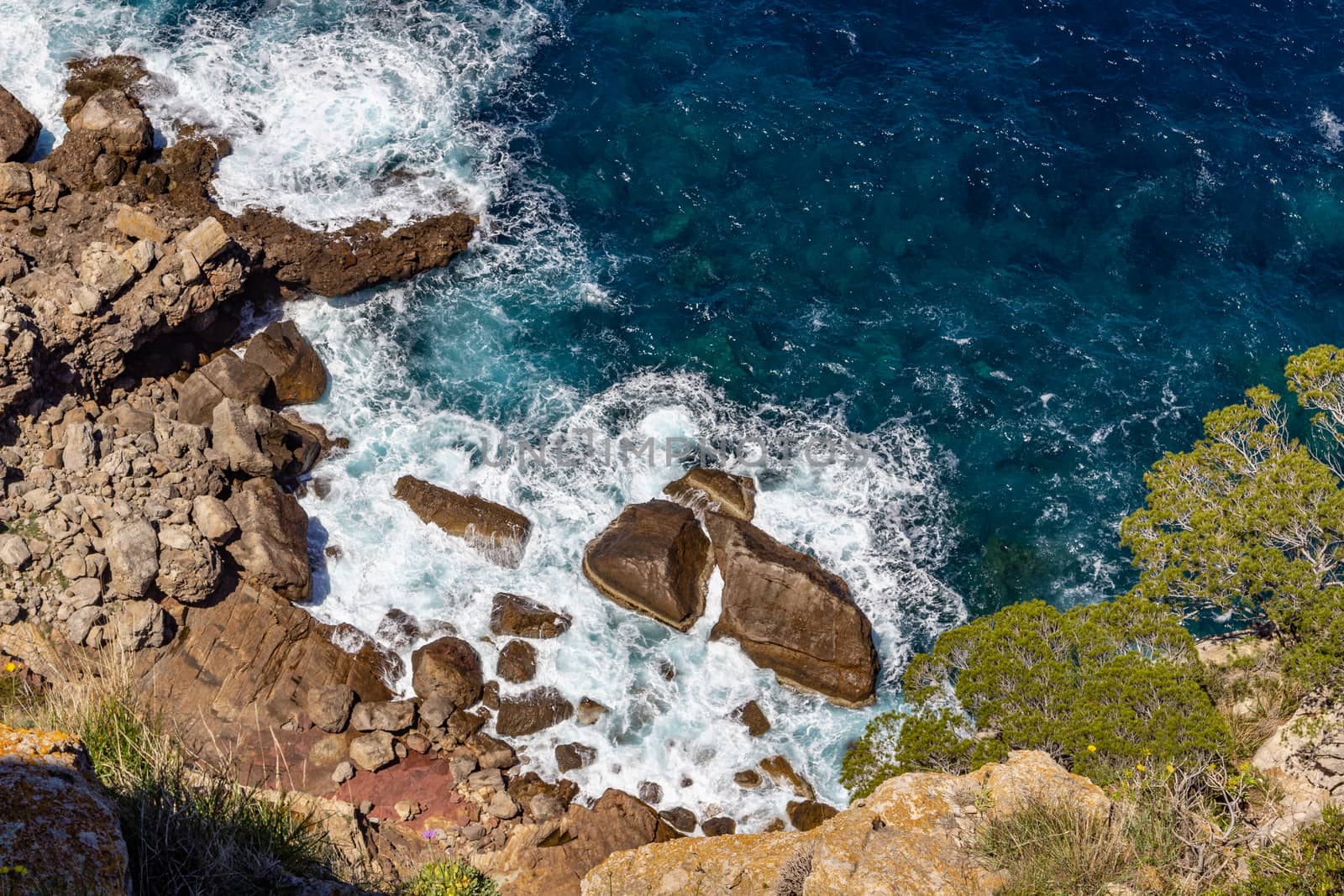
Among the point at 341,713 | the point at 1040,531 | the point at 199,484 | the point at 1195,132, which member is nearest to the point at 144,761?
the point at 341,713

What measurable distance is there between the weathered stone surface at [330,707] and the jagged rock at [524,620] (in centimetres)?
519

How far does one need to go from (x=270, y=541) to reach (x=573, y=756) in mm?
11996

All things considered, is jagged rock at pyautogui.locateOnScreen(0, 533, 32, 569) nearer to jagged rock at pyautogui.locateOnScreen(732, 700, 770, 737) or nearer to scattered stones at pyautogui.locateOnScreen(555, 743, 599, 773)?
scattered stones at pyautogui.locateOnScreen(555, 743, 599, 773)

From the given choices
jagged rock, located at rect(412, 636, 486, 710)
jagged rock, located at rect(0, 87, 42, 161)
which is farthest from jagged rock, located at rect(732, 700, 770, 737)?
jagged rock, located at rect(0, 87, 42, 161)

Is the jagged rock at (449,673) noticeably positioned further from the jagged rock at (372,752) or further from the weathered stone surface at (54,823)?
the weathered stone surface at (54,823)

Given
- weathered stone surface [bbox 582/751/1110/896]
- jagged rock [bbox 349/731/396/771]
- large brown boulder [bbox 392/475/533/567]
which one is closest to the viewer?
weathered stone surface [bbox 582/751/1110/896]

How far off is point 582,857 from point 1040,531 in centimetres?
1977

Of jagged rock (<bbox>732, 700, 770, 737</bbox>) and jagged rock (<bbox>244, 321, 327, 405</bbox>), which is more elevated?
jagged rock (<bbox>244, 321, 327, 405</bbox>)

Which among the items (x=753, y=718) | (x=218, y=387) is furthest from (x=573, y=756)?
(x=218, y=387)

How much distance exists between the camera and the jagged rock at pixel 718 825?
3012 centimetres

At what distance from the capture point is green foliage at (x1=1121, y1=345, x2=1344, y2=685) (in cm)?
2338

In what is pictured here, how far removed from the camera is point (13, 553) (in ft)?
94.0

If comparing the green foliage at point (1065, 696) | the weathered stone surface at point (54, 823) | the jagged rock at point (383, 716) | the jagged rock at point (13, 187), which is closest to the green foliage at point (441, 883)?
Answer: the weathered stone surface at point (54, 823)

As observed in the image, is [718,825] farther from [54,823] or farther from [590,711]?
[54,823]
